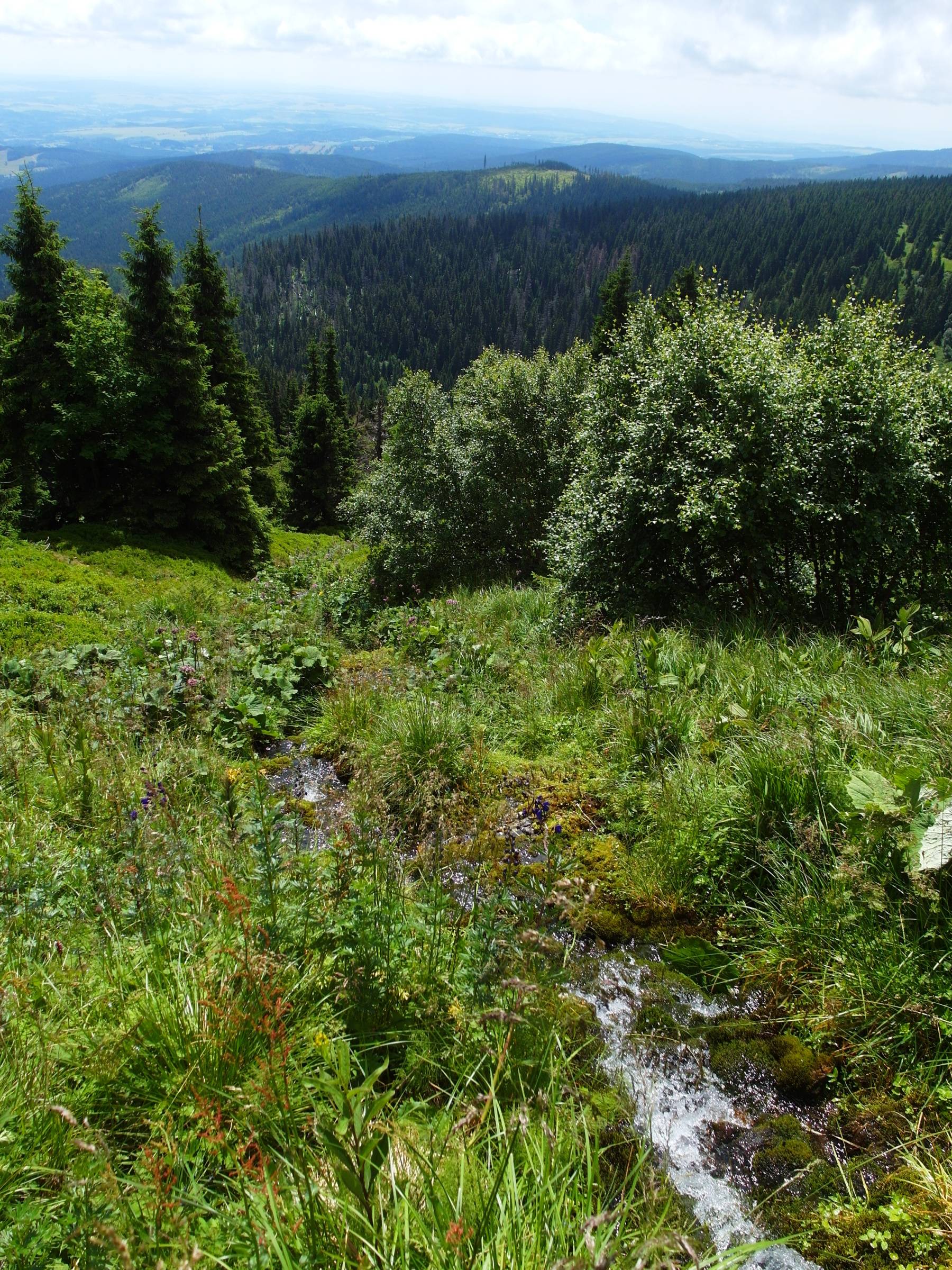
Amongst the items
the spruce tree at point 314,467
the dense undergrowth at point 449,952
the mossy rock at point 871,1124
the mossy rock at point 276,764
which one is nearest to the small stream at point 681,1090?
the dense undergrowth at point 449,952

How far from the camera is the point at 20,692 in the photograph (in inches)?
220

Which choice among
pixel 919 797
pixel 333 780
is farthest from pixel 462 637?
pixel 919 797

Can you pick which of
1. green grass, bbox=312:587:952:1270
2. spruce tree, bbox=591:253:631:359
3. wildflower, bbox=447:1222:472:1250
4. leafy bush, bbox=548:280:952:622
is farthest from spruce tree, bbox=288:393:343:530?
wildflower, bbox=447:1222:472:1250

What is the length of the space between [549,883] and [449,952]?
501mm

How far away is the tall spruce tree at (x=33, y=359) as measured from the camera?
1916 centimetres

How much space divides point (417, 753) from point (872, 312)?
9.48m

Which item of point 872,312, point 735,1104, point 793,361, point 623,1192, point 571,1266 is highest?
point 872,312

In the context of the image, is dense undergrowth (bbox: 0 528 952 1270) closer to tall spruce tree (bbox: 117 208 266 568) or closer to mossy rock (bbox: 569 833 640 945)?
mossy rock (bbox: 569 833 640 945)

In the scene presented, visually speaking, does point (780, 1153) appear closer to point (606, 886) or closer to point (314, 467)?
point (606, 886)

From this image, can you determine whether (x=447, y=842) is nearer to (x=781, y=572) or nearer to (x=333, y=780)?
(x=333, y=780)

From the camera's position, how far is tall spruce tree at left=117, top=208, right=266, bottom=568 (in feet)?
64.4

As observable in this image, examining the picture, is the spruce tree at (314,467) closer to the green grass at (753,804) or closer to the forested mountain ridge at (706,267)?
the green grass at (753,804)

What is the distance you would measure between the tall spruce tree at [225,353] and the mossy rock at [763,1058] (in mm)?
23365

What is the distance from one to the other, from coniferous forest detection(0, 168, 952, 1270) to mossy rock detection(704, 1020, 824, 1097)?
1 cm
